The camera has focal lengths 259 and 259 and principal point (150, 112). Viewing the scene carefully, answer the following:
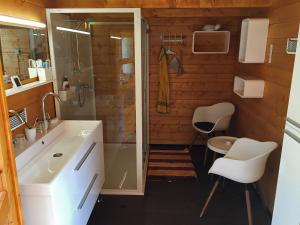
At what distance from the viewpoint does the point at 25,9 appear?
216cm

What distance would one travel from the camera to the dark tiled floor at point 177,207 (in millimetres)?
2564

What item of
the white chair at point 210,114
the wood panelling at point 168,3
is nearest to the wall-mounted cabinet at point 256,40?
the wood panelling at point 168,3

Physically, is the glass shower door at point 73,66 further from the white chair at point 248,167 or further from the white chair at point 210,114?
the white chair at point 248,167

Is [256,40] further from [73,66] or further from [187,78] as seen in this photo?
[73,66]

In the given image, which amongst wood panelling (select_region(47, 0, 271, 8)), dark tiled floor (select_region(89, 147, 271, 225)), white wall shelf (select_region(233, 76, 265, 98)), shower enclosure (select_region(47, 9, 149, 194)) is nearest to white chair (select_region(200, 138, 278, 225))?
dark tiled floor (select_region(89, 147, 271, 225))

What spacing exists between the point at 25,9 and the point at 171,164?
2652mm

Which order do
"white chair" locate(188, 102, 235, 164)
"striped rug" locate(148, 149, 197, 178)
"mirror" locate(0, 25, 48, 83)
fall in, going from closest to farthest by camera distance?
"mirror" locate(0, 25, 48, 83)
"striped rug" locate(148, 149, 197, 178)
"white chair" locate(188, 102, 235, 164)

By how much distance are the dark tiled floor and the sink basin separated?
0.82 meters

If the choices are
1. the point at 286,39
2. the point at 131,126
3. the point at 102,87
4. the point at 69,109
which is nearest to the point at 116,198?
the point at 131,126

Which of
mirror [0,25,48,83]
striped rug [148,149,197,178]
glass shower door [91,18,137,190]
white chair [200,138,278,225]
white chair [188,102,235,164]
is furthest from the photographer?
white chair [188,102,235,164]

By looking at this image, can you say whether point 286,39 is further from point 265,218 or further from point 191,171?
point 191,171

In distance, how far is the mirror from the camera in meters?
1.91

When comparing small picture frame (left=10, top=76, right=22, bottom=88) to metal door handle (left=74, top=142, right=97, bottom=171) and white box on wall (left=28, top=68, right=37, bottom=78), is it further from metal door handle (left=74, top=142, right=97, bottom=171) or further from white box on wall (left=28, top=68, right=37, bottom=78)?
metal door handle (left=74, top=142, right=97, bottom=171)

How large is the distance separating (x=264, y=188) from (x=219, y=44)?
232cm
